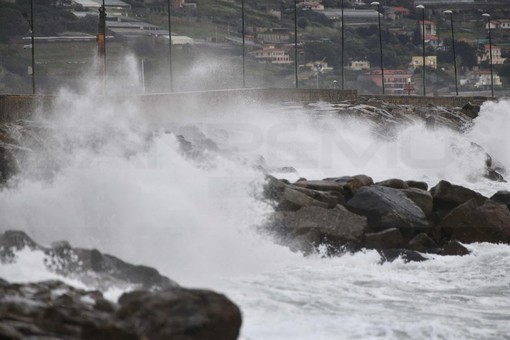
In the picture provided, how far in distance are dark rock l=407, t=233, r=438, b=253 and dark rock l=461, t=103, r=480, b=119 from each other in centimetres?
2505

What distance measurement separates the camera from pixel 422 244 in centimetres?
1673

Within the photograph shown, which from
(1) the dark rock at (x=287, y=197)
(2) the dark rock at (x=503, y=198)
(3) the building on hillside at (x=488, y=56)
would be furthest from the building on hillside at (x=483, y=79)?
(1) the dark rock at (x=287, y=197)

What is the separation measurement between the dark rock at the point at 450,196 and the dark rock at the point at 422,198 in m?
0.18

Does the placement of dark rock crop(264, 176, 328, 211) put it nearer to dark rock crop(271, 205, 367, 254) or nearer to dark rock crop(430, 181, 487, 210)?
dark rock crop(271, 205, 367, 254)

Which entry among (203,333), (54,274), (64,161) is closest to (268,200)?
(64,161)

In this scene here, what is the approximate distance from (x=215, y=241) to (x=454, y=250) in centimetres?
330

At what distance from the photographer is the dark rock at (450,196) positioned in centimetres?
1834

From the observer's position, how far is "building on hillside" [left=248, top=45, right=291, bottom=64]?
86.7 m

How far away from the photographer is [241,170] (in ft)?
63.1

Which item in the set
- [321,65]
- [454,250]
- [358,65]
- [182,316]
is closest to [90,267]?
[182,316]

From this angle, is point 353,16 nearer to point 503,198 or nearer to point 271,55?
point 271,55

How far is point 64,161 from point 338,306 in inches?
278

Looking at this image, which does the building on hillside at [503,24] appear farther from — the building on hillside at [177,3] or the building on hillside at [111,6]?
the building on hillside at [111,6]

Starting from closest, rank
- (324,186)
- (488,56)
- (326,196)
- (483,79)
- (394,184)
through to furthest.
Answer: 1. (326,196)
2. (324,186)
3. (394,184)
4. (483,79)
5. (488,56)
